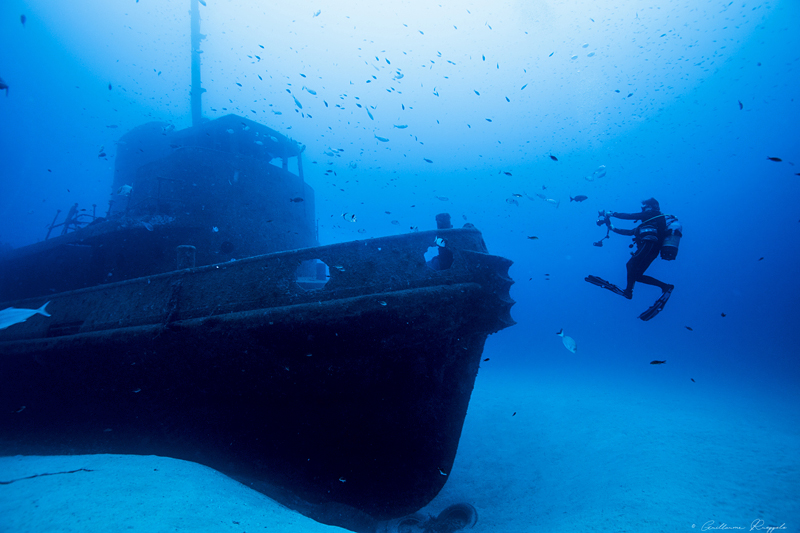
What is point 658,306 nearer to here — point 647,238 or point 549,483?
point 647,238

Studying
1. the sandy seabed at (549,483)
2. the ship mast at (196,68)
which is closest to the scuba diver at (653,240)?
the sandy seabed at (549,483)

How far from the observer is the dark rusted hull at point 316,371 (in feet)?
12.5

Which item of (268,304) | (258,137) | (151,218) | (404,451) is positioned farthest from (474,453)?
(258,137)

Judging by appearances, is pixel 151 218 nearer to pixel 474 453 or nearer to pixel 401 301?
pixel 401 301

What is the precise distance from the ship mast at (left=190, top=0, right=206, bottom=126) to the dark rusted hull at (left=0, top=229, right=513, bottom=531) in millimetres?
11694

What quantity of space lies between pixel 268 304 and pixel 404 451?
2.60 metres

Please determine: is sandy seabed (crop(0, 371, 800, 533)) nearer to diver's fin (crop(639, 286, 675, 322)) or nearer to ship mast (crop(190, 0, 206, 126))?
diver's fin (crop(639, 286, 675, 322))

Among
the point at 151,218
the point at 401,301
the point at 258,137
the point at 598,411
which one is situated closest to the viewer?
the point at 401,301

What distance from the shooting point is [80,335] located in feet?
14.6

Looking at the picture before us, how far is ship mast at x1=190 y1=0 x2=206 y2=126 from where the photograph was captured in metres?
13.0

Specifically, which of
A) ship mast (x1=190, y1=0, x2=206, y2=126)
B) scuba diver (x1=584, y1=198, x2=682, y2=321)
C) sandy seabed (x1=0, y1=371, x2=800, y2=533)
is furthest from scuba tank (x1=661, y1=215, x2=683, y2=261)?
ship mast (x1=190, y1=0, x2=206, y2=126)

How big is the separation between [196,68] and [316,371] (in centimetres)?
1652

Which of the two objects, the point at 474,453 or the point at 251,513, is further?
the point at 474,453

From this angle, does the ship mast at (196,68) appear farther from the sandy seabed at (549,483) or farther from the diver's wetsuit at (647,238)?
the diver's wetsuit at (647,238)
